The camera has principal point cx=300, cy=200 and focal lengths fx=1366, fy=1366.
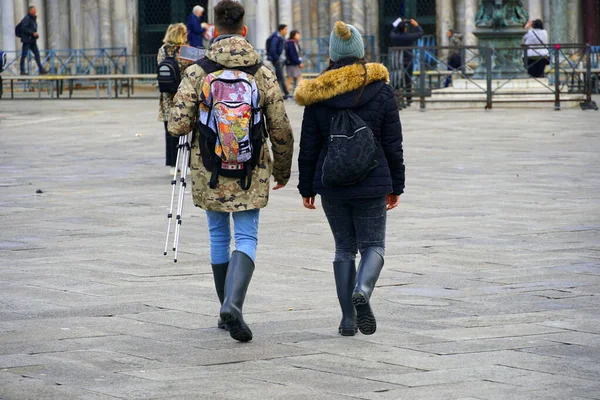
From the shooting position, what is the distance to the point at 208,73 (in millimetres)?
6355

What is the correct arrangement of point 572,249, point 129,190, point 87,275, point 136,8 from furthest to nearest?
point 136,8 → point 129,190 → point 572,249 → point 87,275

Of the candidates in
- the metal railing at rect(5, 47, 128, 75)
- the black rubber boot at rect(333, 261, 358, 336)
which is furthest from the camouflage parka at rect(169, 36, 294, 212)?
the metal railing at rect(5, 47, 128, 75)

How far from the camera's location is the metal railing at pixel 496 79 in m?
22.7

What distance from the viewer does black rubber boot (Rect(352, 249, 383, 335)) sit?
19.9 ft

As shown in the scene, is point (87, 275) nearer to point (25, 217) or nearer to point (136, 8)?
point (25, 217)

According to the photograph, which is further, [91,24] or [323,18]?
[91,24]

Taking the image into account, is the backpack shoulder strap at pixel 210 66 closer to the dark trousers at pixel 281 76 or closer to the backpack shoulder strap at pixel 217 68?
the backpack shoulder strap at pixel 217 68

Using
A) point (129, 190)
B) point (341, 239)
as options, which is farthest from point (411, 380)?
point (129, 190)

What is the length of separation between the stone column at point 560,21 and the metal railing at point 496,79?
765 centimetres

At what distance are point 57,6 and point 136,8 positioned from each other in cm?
218

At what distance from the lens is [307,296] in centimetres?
732

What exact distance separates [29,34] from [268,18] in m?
5.90

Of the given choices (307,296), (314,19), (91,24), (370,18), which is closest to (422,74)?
(370,18)

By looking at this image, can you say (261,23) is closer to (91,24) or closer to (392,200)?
(91,24)
